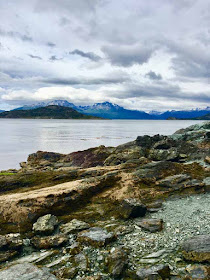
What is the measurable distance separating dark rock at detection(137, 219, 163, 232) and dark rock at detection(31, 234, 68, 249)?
4.34 m

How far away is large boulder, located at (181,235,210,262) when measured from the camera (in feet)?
32.4

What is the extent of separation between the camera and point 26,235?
1329cm

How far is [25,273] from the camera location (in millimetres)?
9602

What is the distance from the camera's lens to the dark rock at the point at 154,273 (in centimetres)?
912

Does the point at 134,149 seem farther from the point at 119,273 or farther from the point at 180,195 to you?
the point at 119,273

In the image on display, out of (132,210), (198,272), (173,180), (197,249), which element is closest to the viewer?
(198,272)

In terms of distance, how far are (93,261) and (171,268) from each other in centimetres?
341

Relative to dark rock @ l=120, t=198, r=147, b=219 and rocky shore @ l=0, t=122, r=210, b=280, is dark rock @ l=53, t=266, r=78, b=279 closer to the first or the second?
rocky shore @ l=0, t=122, r=210, b=280

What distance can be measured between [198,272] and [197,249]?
1.26m

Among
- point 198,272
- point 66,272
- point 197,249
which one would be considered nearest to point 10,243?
point 66,272

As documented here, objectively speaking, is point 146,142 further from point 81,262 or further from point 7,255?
point 7,255

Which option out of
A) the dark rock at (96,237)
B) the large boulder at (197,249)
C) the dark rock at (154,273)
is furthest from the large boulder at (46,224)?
the large boulder at (197,249)

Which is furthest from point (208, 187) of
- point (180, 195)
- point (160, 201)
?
point (160, 201)

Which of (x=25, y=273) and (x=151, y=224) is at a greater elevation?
(x=151, y=224)
